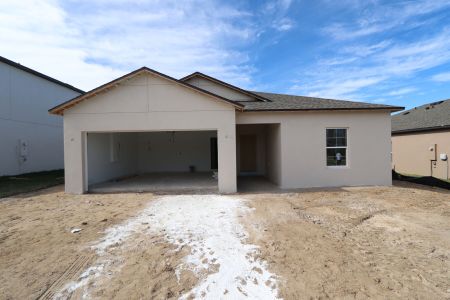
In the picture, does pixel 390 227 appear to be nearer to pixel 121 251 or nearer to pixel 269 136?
pixel 121 251

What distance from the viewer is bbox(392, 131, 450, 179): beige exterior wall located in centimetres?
1573

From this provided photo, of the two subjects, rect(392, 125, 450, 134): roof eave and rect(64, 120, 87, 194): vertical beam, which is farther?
rect(392, 125, 450, 134): roof eave

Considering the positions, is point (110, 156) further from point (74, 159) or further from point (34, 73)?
point (34, 73)

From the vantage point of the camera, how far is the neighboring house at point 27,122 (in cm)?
1491

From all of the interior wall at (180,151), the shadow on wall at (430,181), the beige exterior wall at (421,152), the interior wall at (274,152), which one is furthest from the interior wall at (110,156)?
the beige exterior wall at (421,152)

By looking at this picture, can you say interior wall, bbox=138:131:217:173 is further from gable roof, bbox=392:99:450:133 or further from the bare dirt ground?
gable roof, bbox=392:99:450:133

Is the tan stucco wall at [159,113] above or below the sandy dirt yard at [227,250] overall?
above

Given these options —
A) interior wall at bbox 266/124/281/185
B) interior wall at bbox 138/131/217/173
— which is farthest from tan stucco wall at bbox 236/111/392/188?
interior wall at bbox 138/131/217/173

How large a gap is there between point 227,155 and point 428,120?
15.8m

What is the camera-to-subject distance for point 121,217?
22.4 feet

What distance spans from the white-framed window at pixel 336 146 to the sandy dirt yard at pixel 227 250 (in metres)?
3.14

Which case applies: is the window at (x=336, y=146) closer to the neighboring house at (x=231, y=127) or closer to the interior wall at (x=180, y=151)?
the neighboring house at (x=231, y=127)

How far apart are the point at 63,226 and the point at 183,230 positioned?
9.51ft

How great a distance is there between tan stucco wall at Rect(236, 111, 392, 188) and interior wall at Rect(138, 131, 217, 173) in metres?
6.81
